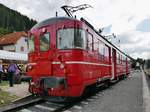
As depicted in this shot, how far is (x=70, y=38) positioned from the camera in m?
11.2

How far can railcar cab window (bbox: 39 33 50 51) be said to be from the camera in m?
11.8

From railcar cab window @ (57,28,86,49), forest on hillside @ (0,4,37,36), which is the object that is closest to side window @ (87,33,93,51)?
railcar cab window @ (57,28,86,49)

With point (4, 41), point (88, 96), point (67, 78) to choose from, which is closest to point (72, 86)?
point (67, 78)

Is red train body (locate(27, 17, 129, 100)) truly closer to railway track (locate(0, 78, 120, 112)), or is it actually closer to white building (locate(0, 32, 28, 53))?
railway track (locate(0, 78, 120, 112))

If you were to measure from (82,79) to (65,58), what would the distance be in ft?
3.40

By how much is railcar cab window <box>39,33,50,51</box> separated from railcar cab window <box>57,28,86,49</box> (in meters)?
0.57

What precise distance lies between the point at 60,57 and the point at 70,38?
0.82m

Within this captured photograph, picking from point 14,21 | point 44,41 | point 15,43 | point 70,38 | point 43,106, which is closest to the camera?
point 70,38

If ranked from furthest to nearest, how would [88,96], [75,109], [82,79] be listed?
[88,96] < [82,79] < [75,109]

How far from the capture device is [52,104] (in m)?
11.8

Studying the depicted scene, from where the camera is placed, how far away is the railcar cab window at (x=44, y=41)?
1179 cm

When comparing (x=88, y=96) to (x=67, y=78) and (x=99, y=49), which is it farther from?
(x=67, y=78)

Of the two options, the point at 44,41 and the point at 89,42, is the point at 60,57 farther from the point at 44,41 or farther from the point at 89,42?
the point at 89,42

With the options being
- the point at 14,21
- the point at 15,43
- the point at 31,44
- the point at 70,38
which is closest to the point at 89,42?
the point at 70,38
